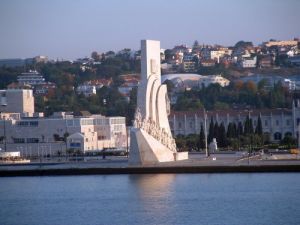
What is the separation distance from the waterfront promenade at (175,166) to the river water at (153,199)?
0.71m

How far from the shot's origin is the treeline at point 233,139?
8050 centimetres

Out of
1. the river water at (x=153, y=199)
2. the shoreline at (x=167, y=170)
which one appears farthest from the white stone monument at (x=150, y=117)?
the river water at (x=153, y=199)

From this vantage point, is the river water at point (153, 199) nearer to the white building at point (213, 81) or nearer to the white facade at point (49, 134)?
the white facade at point (49, 134)

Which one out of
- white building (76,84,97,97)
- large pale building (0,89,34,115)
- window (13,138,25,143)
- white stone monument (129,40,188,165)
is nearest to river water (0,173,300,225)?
white stone monument (129,40,188,165)

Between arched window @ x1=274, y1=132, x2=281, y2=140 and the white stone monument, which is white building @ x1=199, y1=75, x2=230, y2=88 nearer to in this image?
arched window @ x1=274, y1=132, x2=281, y2=140

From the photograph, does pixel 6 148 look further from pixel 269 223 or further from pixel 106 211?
pixel 269 223

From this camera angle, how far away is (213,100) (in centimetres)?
11244

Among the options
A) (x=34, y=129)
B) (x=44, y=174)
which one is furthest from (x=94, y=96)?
(x=44, y=174)

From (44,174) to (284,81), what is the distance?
218ft

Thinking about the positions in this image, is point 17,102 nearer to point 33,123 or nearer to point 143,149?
point 33,123

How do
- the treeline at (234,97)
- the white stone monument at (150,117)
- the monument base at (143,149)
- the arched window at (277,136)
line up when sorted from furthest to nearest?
the treeline at (234,97), the arched window at (277,136), the white stone monument at (150,117), the monument base at (143,149)

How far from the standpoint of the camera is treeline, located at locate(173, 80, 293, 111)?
106m

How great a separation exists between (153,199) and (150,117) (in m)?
12.2

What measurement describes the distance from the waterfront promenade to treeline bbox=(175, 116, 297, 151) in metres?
10.1
